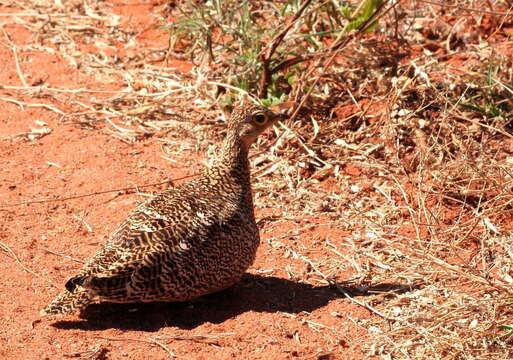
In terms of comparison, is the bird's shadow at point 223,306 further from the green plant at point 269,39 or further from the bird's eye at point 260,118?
the green plant at point 269,39

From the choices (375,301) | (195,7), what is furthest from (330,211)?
(195,7)

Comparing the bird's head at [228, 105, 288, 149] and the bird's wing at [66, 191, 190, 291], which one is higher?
the bird's head at [228, 105, 288, 149]

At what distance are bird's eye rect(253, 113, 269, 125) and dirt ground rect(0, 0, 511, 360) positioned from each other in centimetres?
124

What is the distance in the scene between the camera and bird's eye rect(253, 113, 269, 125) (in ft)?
22.7

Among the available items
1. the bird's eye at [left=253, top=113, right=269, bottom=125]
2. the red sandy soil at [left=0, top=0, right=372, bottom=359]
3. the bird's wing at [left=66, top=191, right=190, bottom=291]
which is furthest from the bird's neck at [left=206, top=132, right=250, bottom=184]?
the red sandy soil at [left=0, top=0, right=372, bottom=359]

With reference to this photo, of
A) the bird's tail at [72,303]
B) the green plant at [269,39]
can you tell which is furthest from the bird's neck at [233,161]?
the green plant at [269,39]

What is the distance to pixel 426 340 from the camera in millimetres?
5949

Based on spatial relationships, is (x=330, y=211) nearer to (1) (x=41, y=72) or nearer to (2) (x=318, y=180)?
(2) (x=318, y=180)

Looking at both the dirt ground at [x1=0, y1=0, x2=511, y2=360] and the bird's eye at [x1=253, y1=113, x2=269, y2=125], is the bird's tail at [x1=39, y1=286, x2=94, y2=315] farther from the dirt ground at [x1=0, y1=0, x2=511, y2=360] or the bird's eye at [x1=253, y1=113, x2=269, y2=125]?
the bird's eye at [x1=253, y1=113, x2=269, y2=125]

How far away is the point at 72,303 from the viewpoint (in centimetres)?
577

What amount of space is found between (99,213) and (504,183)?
382 centimetres

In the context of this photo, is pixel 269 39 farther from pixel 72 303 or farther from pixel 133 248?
pixel 72 303

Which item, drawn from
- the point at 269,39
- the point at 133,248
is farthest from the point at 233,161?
the point at 269,39

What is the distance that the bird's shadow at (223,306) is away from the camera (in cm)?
603
